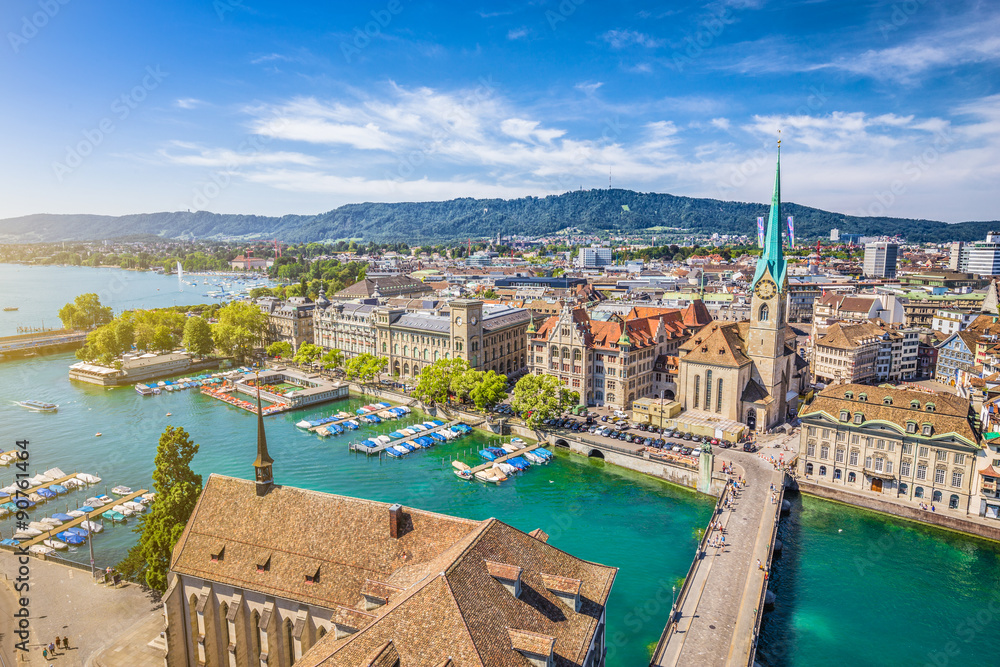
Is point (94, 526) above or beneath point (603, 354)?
beneath

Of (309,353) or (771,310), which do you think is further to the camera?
(309,353)

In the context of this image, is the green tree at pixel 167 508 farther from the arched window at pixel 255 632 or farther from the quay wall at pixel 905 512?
the quay wall at pixel 905 512

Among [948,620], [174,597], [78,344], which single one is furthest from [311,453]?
[78,344]

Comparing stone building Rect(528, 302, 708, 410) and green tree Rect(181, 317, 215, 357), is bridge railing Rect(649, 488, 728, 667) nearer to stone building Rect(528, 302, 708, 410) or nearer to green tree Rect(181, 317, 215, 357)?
stone building Rect(528, 302, 708, 410)

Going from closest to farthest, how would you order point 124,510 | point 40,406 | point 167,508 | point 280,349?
point 167,508
point 124,510
point 40,406
point 280,349

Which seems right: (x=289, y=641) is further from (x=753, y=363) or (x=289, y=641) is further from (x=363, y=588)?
(x=753, y=363)

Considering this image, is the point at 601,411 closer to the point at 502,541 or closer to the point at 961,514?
the point at 961,514

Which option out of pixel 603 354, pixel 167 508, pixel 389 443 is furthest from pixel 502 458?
pixel 167 508
